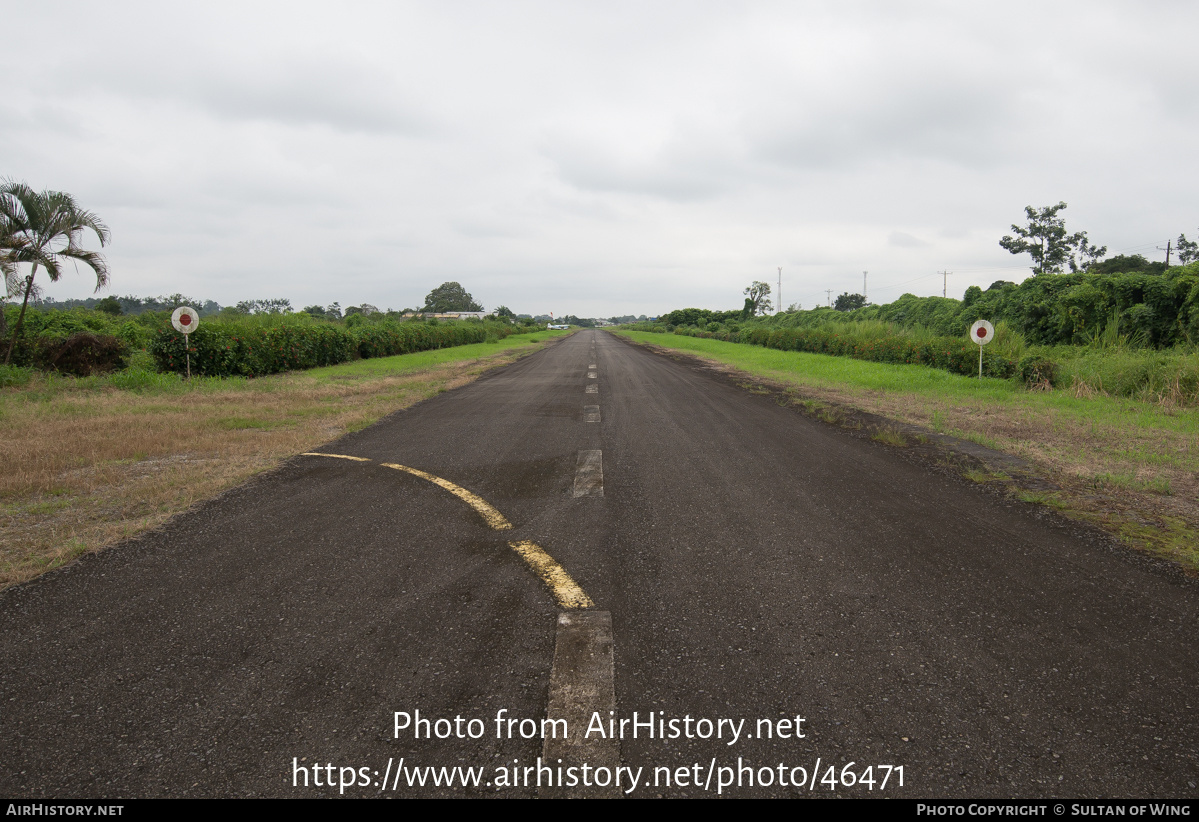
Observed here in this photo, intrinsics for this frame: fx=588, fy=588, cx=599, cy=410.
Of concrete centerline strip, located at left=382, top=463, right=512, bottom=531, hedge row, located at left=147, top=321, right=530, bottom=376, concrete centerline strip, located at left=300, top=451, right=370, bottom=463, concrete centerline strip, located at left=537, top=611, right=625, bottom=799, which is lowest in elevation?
concrete centerline strip, located at left=537, top=611, right=625, bottom=799

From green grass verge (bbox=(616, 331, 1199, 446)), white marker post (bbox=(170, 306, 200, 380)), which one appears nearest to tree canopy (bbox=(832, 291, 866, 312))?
green grass verge (bbox=(616, 331, 1199, 446))

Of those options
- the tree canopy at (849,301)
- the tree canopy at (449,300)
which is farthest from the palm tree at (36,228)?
the tree canopy at (449,300)

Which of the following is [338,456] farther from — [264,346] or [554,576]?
[264,346]

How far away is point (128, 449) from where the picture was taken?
24.0 ft

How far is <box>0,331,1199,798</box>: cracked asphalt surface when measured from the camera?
7.10 ft

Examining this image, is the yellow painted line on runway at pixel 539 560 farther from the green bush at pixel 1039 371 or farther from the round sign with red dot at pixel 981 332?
the green bush at pixel 1039 371

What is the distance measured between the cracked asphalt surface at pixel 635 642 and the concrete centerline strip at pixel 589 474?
0.32 metres

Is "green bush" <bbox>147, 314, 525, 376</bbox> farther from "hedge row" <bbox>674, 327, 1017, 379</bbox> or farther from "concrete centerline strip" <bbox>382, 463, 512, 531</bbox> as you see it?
"hedge row" <bbox>674, 327, 1017, 379</bbox>

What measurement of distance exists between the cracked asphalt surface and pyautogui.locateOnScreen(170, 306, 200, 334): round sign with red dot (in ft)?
40.4

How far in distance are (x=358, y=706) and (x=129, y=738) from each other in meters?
0.84

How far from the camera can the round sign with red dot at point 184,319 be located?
14938mm

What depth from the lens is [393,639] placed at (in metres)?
2.96

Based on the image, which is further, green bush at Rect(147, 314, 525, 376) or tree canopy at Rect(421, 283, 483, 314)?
tree canopy at Rect(421, 283, 483, 314)

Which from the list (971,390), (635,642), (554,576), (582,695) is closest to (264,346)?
(554,576)
